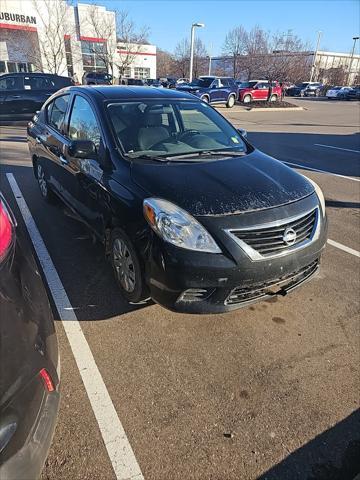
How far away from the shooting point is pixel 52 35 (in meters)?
29.2

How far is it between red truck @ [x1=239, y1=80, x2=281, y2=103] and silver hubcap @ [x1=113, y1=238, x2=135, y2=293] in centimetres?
2734

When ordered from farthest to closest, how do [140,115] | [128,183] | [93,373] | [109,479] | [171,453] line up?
[140,115], [128,183], [93,373], [171,453], [109,479]

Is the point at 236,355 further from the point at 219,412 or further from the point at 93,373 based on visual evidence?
the point at 93,373

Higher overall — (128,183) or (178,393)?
(128,183)

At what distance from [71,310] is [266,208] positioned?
180 centimetres

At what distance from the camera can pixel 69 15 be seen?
1307 inches

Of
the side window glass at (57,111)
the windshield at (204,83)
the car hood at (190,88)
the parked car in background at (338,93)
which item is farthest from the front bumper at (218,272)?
the parked car in background at (338,93)

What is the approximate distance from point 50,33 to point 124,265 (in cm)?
3319

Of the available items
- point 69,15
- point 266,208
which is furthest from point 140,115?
point 69,15

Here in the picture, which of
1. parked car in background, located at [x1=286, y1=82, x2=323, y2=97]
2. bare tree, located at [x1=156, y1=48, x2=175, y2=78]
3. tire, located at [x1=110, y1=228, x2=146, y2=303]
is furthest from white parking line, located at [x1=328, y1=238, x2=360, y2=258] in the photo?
bare tree, located at [x1=156, y1=48, x2=175, y2=78]

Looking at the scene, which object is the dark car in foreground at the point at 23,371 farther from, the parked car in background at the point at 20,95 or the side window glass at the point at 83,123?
the parked car in background at the point at 20,95

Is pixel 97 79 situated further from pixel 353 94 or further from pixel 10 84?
pixel 353 94

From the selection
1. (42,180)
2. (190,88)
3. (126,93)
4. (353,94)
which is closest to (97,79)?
(190,88)

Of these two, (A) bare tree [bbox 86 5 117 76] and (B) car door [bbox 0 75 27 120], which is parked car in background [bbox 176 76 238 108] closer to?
(B) car door [bbox 0 75 27 120]
